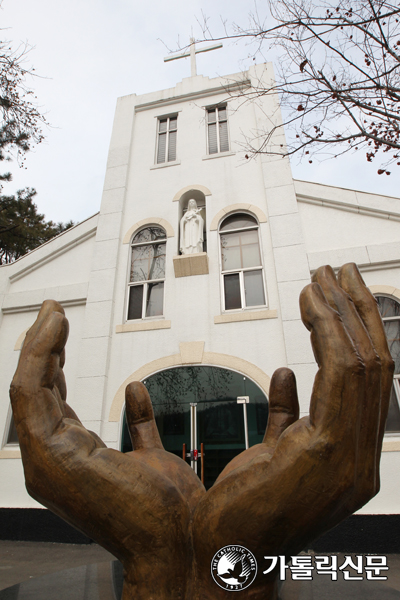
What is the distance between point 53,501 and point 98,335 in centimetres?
609

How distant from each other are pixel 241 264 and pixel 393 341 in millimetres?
3400

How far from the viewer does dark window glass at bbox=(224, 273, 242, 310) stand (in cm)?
763

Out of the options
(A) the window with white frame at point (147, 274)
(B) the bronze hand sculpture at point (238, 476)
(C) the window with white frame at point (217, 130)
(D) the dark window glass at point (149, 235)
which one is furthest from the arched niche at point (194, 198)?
(B) the bronze hand sculpture at point (238, 476)

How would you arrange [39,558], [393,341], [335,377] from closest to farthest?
1. [335,377]
2. [39,558]
3. [393,341]

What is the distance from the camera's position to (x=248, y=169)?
8844mm

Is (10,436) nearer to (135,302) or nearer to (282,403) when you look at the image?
(135,302)

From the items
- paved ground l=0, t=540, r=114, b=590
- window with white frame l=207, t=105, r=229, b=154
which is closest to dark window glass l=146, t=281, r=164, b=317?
window with white frame l=207, t=105, r=229, b=154

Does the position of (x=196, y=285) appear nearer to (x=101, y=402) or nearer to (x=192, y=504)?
(x=101, y=402)

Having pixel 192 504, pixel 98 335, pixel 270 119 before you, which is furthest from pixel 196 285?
pixel 192 504

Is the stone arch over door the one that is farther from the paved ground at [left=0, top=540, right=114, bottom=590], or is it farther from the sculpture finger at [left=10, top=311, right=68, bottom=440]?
the sculpture finger at [left=10, top=311, right=68, bottom=440]

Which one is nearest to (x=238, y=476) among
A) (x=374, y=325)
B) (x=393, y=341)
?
(x=374, y=325)

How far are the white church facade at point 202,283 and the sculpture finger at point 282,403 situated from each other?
13.9 feet

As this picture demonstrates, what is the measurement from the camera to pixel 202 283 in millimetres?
7805

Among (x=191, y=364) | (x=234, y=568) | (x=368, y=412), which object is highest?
(x=191, y=364)
